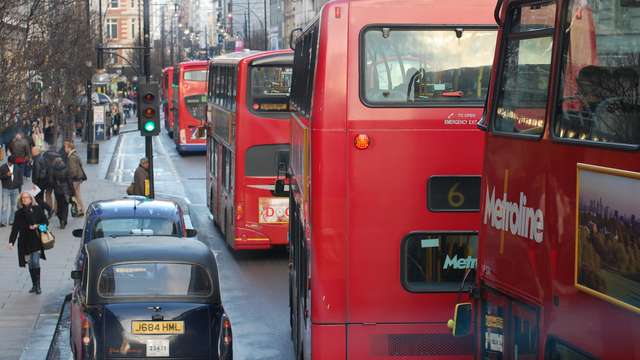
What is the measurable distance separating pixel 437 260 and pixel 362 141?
3.42 ft

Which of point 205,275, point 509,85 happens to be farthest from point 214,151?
point 509,85

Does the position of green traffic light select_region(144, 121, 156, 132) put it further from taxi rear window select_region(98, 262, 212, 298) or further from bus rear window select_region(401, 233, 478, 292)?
bus rear window select_region(401, 233, 478, 292)

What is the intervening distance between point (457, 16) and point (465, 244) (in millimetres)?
1681

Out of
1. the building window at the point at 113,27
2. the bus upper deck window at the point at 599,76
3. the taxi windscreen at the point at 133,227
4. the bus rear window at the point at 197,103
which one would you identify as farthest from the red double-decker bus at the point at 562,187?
the building window at the point at 113,27

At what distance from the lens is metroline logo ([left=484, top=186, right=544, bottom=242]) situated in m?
6.47

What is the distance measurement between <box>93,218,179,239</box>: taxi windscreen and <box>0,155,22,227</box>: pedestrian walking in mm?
9952

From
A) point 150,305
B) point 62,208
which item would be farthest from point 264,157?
point 150,305

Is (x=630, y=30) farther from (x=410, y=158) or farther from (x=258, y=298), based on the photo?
(x=258, y=298)

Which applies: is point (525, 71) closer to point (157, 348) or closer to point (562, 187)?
point (562, 187)

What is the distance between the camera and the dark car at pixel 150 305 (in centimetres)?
1243

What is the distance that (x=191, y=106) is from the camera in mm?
55500

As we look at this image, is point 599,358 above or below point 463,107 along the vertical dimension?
below

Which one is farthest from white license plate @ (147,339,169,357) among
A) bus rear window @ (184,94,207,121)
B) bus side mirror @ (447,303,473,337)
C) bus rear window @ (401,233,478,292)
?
bus rear window @ (184,94,207,121)

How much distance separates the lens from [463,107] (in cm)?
919
